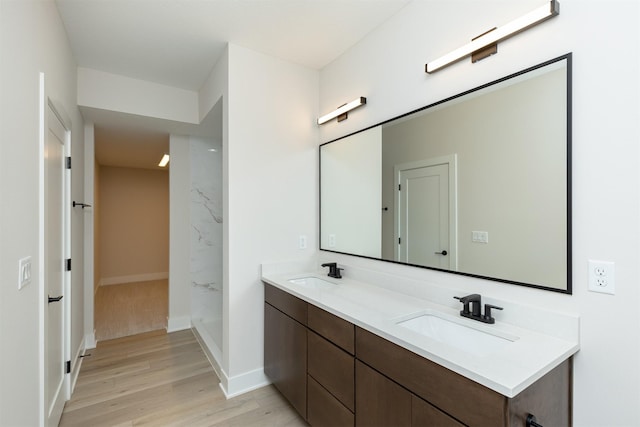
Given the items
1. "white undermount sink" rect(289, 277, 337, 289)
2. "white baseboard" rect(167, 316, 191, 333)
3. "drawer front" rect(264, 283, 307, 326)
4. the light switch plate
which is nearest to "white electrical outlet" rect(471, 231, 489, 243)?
"drawer front" rect(264, 283, 307, 326)

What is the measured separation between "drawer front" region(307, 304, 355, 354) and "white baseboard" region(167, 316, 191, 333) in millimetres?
2564

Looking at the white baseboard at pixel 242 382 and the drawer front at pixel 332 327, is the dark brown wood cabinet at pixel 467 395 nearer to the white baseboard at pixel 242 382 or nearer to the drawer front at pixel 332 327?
the drawer front at pixel 332 327

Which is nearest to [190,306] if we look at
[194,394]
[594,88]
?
[194,394]

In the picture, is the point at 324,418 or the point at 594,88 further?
the point at 324,418

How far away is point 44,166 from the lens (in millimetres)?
1661

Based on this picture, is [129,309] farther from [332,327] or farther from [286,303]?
[332,327]

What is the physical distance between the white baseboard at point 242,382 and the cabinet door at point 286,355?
0.30 ft

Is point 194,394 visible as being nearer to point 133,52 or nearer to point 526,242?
point 526,242

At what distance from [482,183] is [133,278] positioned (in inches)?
280

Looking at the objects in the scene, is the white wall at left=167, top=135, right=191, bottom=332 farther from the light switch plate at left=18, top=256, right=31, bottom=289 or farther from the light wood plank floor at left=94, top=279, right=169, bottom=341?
the light switch plate at left=18, top=256, right=31, bottom=289

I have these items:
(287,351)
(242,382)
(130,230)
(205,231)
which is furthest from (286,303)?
(130,230)

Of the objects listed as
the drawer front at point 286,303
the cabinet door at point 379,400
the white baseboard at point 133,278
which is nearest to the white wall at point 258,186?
the drawer front at point 286,303

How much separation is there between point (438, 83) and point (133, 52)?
248cm

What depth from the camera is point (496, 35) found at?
59.2 inches
